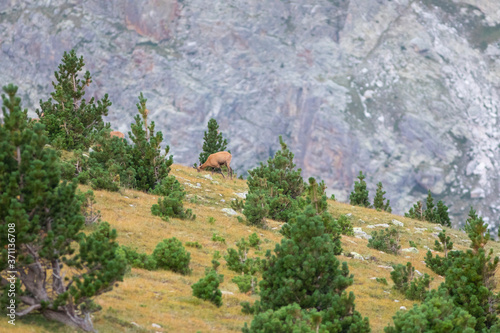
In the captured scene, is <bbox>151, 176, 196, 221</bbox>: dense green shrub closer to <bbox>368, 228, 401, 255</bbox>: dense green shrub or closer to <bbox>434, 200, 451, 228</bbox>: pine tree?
<bbox>368, 228, 401, 255</bbox>: dense green shrub

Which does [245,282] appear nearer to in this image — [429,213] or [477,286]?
[477,286]

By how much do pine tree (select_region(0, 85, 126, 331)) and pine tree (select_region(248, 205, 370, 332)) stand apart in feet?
12.5

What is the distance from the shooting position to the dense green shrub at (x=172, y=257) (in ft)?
57.9

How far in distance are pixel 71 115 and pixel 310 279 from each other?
2182cm

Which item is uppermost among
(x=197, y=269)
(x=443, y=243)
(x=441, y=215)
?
(x=441, y=215)

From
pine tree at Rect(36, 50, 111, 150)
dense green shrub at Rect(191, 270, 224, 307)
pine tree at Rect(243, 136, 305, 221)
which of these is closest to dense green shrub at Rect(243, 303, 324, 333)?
dense green shrub at Rect(191, 270, 224, 307)

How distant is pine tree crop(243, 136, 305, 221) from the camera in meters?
28.4

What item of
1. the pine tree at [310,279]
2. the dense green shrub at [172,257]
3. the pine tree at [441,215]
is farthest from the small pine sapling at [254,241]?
the pine tree at [441,215]

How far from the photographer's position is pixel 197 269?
18.4 m

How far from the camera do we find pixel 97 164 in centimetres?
2589

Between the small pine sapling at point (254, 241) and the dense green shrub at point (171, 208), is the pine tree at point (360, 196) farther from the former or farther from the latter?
the small pine sapling at point (254, 241)

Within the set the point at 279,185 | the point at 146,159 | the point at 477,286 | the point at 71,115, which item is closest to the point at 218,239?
the point at 146,159

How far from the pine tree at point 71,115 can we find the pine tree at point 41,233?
59.3ft

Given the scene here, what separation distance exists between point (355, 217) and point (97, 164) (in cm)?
1586
